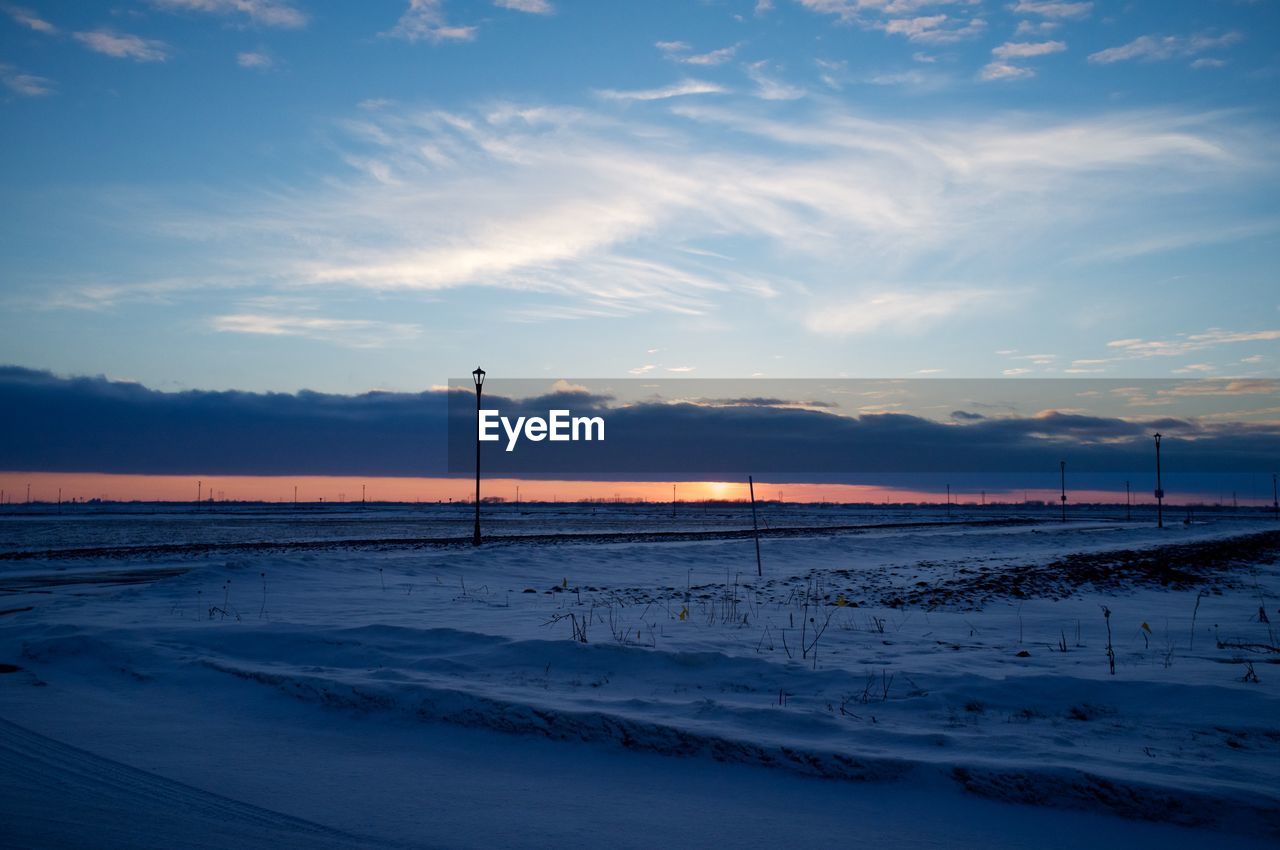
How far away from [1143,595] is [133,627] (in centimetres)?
2026

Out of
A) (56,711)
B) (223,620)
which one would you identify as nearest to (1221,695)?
(56,711)

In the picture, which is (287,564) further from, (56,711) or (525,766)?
(525,766)

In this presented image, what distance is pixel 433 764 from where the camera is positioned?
270 inches

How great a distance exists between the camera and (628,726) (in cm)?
725

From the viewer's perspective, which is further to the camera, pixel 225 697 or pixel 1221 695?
pixel 225 697

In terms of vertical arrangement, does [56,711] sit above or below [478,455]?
below

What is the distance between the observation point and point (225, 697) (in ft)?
28.9

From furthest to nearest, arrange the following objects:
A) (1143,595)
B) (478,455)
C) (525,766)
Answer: (478,455) < (1143,595) < (525,766)

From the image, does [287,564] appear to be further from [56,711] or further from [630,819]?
[630,819]

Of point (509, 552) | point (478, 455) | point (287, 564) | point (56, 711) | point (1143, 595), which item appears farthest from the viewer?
point (478, 455)

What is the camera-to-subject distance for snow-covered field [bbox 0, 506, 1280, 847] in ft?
18.0

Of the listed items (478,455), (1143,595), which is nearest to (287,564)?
(478,455)

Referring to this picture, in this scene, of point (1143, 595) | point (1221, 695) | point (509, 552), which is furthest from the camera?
point (509, 552)

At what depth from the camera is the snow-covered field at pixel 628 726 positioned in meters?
5.48
